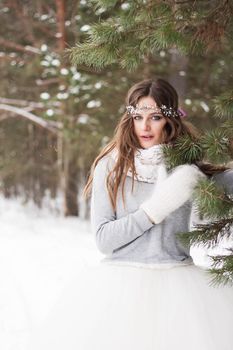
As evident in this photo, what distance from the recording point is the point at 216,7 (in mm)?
2445

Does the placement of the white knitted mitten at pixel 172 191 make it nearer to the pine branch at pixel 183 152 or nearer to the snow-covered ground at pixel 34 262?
the pine branch at pixel 183 152

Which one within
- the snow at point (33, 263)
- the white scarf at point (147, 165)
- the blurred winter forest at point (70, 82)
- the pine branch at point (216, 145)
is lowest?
the snow at point (33, 263)

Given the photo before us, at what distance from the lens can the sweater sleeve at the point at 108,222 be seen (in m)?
2.34

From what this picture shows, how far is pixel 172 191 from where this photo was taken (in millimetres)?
2199

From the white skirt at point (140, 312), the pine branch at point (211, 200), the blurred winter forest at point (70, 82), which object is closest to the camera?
the pine branch at point (211, 200)

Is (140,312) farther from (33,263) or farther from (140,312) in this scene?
(33,263)

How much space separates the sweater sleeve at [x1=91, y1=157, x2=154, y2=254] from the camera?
2.34m

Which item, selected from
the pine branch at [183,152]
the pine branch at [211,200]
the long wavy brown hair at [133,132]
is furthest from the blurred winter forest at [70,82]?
the pine branch at [211,200]

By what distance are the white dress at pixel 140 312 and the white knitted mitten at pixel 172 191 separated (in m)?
0.31

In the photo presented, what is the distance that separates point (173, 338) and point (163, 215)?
519 mm

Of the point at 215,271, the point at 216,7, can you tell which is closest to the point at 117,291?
the point at 215,271

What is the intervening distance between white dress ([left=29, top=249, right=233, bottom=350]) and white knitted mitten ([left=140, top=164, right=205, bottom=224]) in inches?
12.0

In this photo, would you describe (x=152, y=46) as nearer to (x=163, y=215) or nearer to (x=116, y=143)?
(x=116, y=143)

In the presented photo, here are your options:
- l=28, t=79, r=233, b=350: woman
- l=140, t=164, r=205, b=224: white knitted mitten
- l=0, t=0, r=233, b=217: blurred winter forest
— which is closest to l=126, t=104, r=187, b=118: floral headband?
l=28, t=79, r=233, b=350: woman
